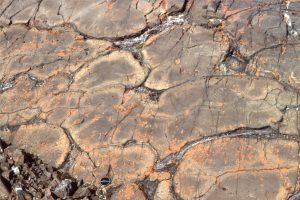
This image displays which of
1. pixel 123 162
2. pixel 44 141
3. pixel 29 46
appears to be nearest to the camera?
pixel 123 162

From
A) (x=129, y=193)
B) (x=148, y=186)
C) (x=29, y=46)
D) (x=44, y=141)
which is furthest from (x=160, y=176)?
(x=29, y=46)

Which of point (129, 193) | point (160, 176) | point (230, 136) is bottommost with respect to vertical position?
point (129, 193)

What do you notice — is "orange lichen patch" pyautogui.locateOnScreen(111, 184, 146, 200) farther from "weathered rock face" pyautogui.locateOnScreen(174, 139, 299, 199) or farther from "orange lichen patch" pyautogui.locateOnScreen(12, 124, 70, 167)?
"orange lichen patch" pyautogui.locateOnScreen(12, 124, 70, 167)

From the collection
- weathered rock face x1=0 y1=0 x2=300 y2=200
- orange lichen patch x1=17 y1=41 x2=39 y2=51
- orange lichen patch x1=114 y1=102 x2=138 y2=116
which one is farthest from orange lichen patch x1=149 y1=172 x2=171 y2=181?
orange lichen patch x1=17 y1=41 x2=39 y2=51

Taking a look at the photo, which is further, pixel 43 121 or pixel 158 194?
pixel 43 121

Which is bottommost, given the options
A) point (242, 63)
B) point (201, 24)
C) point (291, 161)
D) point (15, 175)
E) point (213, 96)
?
point (15, 175)

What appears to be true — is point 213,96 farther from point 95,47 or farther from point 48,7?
point 48,7

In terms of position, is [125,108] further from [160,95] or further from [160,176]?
[160,176]

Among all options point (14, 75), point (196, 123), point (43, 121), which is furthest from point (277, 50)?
point (14, 75)

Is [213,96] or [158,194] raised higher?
[213,96]
